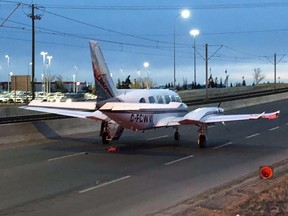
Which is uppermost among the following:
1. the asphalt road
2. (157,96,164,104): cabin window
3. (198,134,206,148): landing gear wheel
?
(157,96,164,104): cabin window

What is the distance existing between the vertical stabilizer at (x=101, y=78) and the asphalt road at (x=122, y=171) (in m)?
2.18

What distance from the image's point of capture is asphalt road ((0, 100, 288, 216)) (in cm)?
962

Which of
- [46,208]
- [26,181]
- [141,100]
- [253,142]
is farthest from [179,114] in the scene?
[46,208]

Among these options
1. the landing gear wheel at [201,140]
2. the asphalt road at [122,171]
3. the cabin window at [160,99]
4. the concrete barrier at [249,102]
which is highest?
the cabin window at [160,99]

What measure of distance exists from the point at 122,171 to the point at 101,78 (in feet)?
23.2

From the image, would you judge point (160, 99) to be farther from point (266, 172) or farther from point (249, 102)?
point (249, 102)

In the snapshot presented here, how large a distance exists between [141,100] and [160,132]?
7.44 m

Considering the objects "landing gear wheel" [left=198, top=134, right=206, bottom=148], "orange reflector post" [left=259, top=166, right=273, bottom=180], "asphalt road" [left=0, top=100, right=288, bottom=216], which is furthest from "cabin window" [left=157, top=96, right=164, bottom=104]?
"orange reflector post" [left=259, top=166, right=273, bottom=180]

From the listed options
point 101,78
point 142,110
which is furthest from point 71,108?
point 142,110

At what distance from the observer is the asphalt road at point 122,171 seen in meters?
9.62

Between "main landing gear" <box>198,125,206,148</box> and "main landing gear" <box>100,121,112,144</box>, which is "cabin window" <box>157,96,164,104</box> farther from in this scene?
"main landing gear" <box>100,121,112,144</box>

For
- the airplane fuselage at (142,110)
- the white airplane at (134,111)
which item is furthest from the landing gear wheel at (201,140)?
the airplane fuselage at (142,110)

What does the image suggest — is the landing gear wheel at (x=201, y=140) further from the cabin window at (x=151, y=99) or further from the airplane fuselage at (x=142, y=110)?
the cabin window at (x=151, y=99)

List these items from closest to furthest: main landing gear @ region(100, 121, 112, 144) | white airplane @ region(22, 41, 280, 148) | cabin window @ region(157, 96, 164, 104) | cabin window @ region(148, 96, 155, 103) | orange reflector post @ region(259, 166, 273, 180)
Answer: orange reflector post @ region(259, 166, 273, 180) → white airplane @ region(22, 41, 280, 148) → cabin window @ region(148, 96, 155, 103) → main landing gear @ region(100, 121, 112, 144) → cabin window @ region(157, 96, 164, 104)
